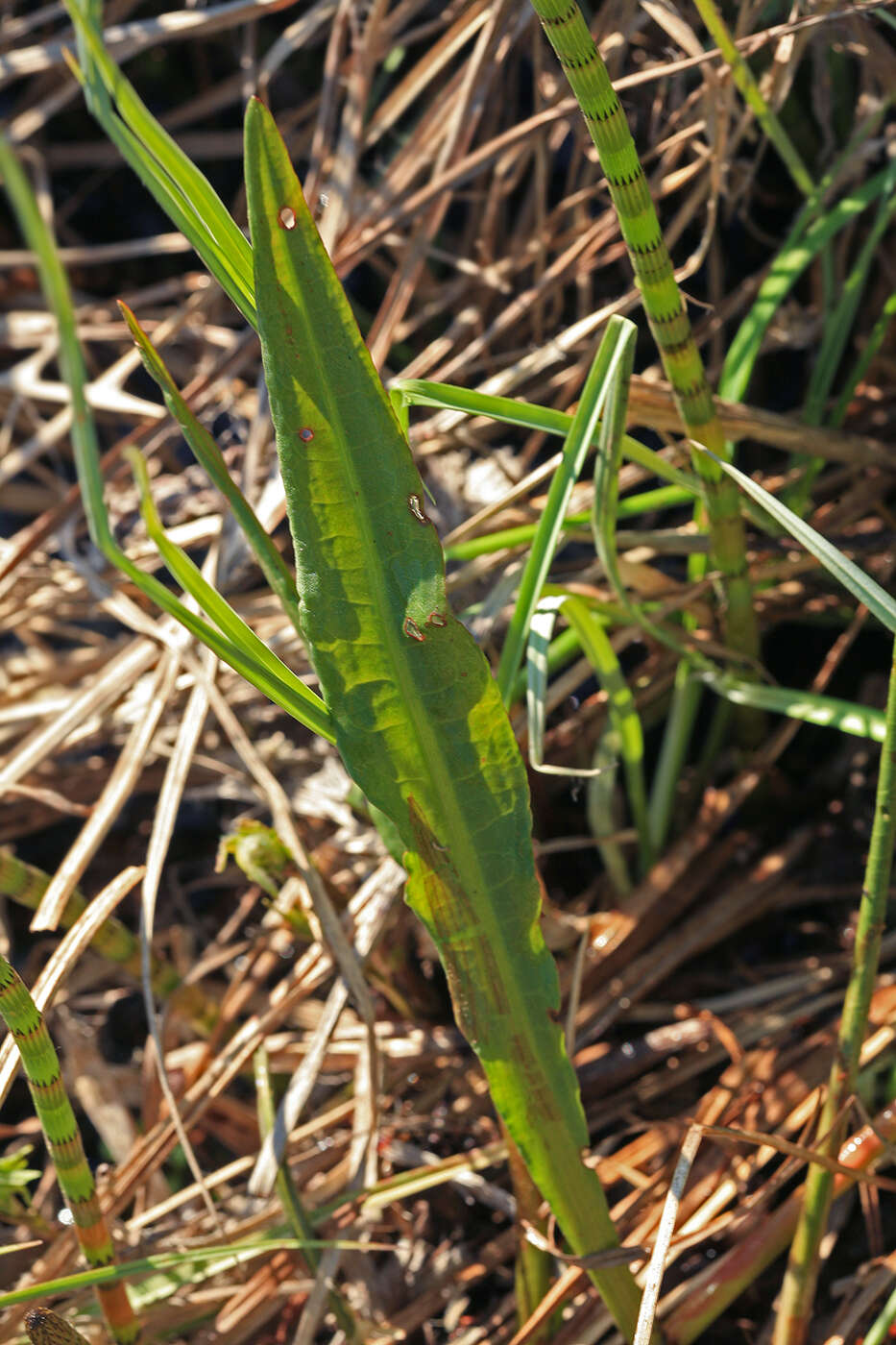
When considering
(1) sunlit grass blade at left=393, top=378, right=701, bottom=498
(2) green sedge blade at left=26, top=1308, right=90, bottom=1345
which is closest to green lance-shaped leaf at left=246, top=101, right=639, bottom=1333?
(1) sunlit grass blade at left=393, top=378, right=701, bottom=498

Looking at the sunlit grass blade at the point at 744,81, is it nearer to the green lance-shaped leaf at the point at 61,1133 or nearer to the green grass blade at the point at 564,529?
the green grass blade at the point at 564,529

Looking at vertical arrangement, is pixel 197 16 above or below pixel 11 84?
below

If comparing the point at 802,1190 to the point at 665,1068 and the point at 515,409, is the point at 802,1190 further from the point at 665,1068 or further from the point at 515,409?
the point at 515,409

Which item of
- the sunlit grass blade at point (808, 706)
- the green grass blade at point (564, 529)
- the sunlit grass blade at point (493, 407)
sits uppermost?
the sunlit grass blade at point (493, 407)

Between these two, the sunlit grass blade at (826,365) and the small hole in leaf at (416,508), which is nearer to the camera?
the small hole in leaf at (416,508)

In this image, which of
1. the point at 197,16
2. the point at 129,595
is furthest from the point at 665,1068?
the point at 197,16

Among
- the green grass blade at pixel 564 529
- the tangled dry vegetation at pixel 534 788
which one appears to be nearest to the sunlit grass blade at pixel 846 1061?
the tangled dry vegetation at pixel 534 788
